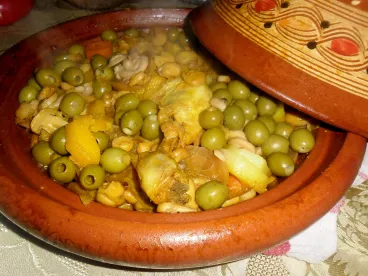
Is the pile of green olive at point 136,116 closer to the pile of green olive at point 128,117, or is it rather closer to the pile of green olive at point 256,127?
the pile of green olive at point 128,117

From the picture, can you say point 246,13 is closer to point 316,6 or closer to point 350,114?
point 316,6

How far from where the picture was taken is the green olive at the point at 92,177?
1500mm

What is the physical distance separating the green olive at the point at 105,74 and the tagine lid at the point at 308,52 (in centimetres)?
71

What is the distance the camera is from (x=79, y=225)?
1226mm

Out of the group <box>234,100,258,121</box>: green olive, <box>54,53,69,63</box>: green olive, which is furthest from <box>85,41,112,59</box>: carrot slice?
<box>234,100,258,121</box>: green olive

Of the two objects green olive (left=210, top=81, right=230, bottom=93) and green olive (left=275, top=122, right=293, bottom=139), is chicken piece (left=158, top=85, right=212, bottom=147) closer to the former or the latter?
green olive (left=210, top=81, right=230, bottom=93)

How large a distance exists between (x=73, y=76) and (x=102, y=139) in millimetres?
483

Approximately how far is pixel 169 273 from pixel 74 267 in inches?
15.2

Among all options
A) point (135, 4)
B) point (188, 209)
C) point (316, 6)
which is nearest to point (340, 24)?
point (316, 6)

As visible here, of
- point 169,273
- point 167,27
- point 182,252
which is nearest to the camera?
point 182,252

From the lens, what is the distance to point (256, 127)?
1.78 meters

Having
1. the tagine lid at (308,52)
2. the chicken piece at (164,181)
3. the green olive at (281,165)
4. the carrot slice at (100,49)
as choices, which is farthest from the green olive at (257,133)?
the carrot slice at (100,49)

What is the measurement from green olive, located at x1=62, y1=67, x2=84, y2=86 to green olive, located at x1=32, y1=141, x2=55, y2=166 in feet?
1.37

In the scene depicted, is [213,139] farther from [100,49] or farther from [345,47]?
[100,49]
